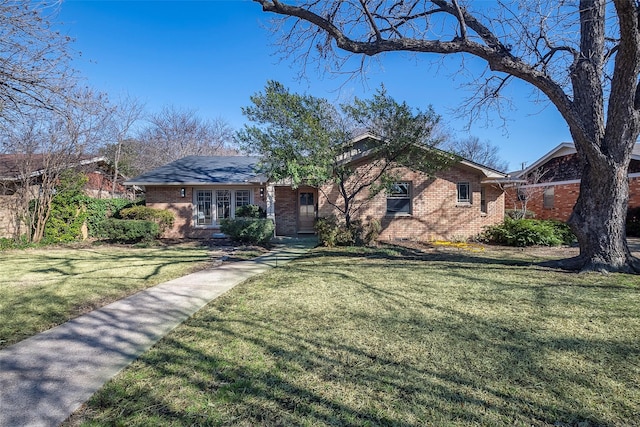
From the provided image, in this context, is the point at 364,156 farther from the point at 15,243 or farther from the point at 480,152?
the point at 480,152

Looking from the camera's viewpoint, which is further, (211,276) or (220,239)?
(220,239)

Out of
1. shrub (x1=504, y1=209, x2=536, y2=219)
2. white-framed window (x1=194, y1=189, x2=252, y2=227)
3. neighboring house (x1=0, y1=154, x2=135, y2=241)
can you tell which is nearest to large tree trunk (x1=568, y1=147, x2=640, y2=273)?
shrub (x1=504, y1=209, x2=536, y2=219)

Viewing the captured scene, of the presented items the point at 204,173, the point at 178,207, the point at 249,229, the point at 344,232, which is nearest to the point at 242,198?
the point at 204,173

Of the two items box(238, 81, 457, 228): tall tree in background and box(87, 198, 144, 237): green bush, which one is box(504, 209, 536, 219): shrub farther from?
box(87, 198, 144, 237): green bush

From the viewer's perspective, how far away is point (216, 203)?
15.1m

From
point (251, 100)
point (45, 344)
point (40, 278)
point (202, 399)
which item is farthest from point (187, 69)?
point (202, 399)

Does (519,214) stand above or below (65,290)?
above

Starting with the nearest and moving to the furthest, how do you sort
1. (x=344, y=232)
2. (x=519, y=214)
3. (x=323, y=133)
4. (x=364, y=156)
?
(x=323, y=133) → (x=344, y=232) → (x=364, y=156) → (x=519, y=214)

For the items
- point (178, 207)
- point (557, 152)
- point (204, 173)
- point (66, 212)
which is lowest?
point (66, 212)

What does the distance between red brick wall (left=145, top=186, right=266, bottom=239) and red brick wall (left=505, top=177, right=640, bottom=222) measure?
59.8 feet

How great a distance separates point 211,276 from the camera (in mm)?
7133

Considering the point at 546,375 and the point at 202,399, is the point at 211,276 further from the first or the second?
the point at 546,375

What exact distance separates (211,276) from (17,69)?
5.10 meters

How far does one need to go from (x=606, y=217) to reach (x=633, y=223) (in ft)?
41.6
